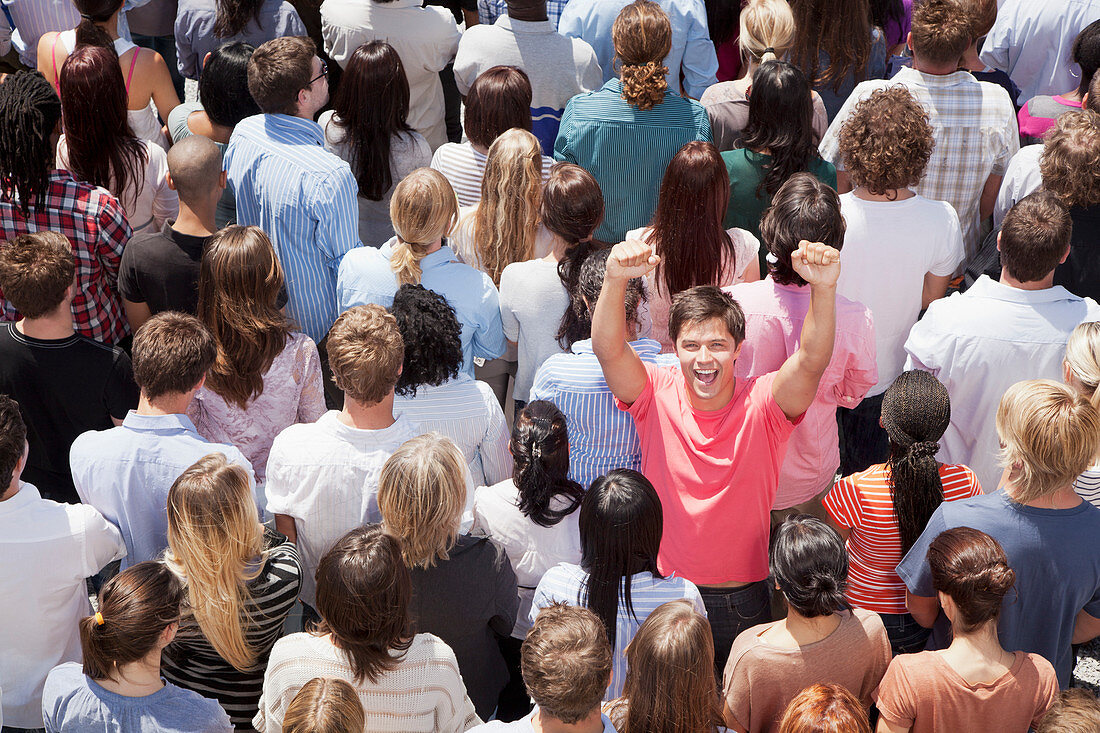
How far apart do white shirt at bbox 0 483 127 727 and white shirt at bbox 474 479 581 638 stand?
3.94ft

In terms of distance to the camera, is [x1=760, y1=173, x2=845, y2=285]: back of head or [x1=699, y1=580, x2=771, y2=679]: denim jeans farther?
[x1=760, y1=173, x2=845, y2=285]: back of head

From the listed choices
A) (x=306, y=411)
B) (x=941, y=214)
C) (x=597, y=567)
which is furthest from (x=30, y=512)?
(x=941, y=214)

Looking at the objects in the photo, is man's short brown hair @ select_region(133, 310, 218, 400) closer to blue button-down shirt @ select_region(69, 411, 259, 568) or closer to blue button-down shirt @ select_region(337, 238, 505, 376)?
blue button-down shirt @ select_region(69, 411, 259, 568)

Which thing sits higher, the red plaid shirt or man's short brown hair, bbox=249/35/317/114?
man's short brown hair, bbox=249/35/317/114

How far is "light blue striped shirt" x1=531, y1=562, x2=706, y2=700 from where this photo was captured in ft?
9.80

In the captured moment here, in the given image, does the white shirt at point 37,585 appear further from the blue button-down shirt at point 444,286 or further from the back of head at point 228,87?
the back of head at point 228,87

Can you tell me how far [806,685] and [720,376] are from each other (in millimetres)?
963

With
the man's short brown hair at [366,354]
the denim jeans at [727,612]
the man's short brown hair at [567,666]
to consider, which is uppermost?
the man's short brown hair at [366,354]

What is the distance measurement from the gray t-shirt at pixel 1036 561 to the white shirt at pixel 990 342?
80 centimetres

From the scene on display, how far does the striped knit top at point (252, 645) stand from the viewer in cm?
308

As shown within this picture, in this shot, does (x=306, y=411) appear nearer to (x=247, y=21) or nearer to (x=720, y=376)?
(x=720, y=376)

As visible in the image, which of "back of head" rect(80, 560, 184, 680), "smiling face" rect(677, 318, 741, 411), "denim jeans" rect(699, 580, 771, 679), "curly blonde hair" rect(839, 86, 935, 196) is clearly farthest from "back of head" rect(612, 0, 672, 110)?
"back of head" rect(80, 560, 184, 680)

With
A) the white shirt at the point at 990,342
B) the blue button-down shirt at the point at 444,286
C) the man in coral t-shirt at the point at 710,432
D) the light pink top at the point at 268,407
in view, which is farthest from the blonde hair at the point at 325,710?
the white shirt at the point at 990,342

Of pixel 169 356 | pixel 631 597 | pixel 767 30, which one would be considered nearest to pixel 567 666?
pixel 631 597
